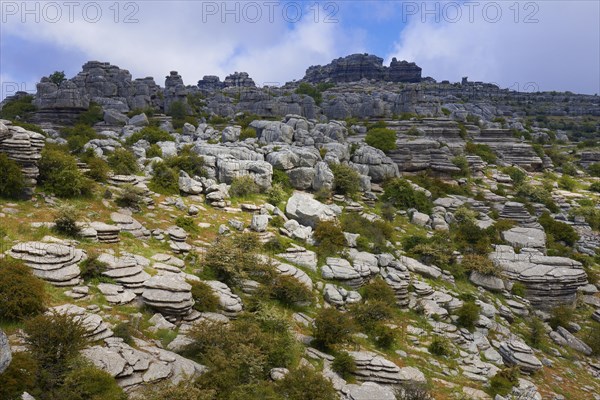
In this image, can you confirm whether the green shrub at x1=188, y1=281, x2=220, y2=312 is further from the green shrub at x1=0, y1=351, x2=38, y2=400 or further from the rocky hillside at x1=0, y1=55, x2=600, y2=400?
the green shrub at x1=0, y1=351, x2=38, y2=400

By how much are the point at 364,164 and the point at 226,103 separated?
41.2 metres

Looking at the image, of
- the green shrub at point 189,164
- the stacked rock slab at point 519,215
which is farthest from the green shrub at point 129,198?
the stacked rock slab at point 519,215

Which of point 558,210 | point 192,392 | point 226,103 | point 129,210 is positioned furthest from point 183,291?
point 226,103

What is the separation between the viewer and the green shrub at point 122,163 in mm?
23859

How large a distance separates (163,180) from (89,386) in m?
16.5

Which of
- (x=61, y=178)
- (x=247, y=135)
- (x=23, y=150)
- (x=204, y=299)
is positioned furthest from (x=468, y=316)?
(x=247, y=135)

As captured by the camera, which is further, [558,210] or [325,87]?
[325,87]

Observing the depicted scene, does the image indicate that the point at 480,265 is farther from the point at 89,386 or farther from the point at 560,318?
the point at 89,386

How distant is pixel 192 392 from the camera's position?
8.65m

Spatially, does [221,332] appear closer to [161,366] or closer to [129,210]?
[161,366]

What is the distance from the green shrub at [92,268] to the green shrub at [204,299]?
11.1ft

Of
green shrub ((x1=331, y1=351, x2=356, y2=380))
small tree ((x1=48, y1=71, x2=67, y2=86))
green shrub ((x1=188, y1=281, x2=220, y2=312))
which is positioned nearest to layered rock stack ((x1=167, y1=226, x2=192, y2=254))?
green shrub ((x1=188, y1=281, x2=220, y2=312))

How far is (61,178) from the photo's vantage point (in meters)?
19.0

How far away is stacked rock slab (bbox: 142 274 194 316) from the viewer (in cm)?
1276
